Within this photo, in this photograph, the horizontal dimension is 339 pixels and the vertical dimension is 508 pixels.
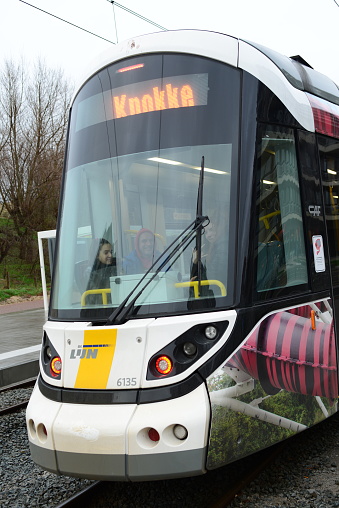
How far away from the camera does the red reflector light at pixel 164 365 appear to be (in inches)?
141

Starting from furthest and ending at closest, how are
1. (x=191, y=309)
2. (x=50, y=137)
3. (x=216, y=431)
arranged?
(x=50, y=137), (x=191, y=309), (x=216, y=431)

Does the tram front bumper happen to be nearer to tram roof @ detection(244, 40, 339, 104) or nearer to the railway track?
tram roof @ detection(244, 40, 339, 104)

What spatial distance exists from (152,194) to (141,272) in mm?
589

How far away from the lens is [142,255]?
157 inches

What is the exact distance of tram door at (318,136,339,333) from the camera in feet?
15.6

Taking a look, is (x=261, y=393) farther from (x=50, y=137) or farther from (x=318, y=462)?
(x=50, y=137)

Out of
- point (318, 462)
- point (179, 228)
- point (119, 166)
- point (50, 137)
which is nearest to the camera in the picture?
point (179, 228)

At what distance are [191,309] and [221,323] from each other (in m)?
0.22

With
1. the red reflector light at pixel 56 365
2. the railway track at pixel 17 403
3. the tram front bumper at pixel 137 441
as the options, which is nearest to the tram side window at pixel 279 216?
the tram front bumper at pixel 137 441

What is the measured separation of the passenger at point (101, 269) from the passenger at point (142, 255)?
12 cm

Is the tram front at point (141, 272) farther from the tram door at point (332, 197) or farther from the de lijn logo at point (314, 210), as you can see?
the tram door at point (332, 197)

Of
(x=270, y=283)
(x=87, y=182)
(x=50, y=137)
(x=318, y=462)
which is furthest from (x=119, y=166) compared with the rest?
(x=50, y=137)

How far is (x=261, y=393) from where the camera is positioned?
3873mm

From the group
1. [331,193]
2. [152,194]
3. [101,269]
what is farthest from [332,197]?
[101,269]
